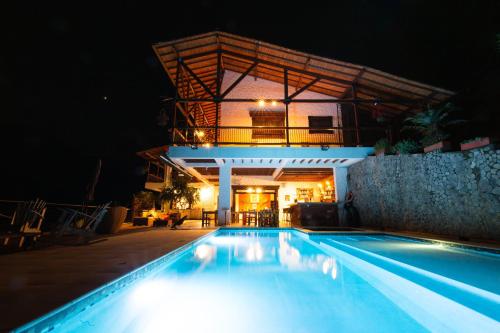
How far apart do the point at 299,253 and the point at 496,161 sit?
4.57 metres

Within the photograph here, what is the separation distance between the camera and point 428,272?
264 cm

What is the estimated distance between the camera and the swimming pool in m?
2.00

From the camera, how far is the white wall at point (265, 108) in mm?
12484

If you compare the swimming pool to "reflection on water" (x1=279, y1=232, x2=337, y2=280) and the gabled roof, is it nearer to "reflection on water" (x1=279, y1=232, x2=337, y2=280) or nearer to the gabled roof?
"reflection on water" (x1=279, y1=232, x2=337, y2=280)

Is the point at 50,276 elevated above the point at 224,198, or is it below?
below

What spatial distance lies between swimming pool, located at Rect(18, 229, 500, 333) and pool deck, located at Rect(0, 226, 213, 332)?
0.10 meters

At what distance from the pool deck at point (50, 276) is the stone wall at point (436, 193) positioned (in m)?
6.66

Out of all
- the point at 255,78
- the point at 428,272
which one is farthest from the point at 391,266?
the point at 255,78

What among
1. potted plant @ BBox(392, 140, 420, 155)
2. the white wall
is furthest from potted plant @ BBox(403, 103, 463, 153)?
the white wall

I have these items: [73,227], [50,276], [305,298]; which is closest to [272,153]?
[73,227]

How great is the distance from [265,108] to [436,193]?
27.1ft

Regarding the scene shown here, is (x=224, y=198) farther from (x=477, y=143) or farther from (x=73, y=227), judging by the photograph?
(x=477, y=143)

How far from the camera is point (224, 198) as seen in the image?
10703 millimetres

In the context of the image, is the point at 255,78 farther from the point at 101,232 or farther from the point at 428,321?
the point at 428,321
